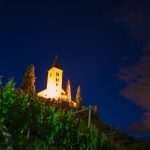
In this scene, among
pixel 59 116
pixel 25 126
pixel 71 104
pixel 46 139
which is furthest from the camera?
pixel 71 104

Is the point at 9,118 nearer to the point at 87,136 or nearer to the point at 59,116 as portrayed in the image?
the point at 59,116

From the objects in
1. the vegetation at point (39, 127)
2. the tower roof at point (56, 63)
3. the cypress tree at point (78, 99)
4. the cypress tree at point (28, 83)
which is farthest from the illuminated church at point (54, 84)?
the vegetation at point (39, 127)

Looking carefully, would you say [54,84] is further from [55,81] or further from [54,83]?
[55,81]

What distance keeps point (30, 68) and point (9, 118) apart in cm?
6926

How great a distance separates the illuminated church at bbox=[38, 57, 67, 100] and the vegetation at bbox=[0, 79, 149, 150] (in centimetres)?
8646

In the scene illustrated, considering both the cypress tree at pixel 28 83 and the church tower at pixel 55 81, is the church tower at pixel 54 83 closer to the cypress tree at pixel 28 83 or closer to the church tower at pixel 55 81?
the church tower at pixel 55 81

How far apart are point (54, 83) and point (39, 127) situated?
106 m

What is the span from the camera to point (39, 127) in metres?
23.8

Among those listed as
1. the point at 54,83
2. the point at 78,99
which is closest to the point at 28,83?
the point at 78,99

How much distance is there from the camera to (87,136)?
2797 centimetres

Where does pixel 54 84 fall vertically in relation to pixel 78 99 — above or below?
above

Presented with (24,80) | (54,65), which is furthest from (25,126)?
(54,65)

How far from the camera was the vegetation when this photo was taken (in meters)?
20.4

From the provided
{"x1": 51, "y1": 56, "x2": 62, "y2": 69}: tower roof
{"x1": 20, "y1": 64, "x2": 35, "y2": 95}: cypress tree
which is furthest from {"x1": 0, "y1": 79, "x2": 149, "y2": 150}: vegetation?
{"x1": 51, "y1": 56, "x2": 62, "y2": 69}: tower roof
